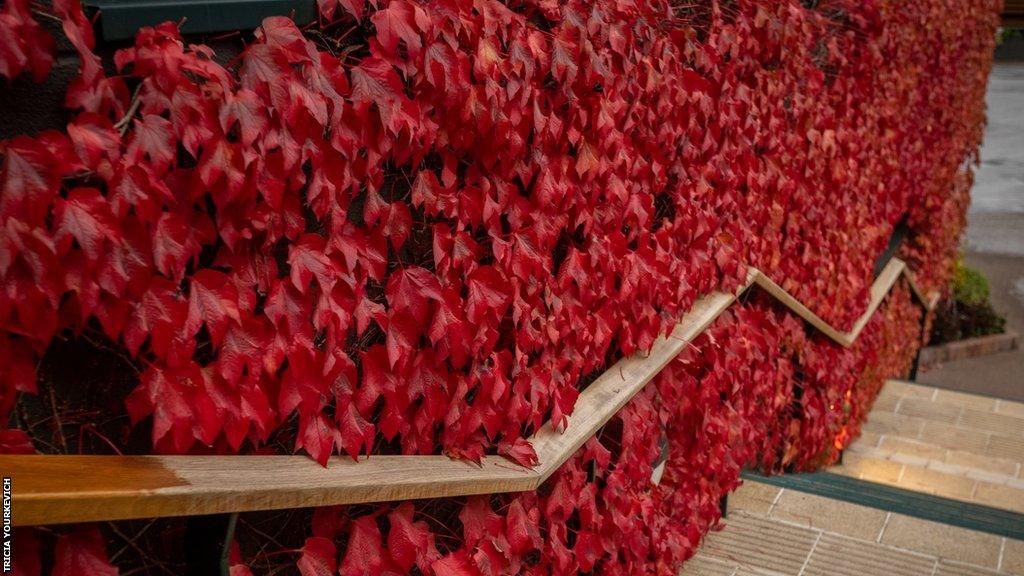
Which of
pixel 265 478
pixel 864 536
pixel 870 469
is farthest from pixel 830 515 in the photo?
pixel 265 478

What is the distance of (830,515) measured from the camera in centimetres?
416

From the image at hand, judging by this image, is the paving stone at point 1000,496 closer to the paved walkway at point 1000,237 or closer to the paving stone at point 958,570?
the paving stone at point 958,570

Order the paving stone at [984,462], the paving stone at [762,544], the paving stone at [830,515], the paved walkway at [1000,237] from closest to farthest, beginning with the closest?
1. the paving stone at [762,544]
2. the paving stone at [830,515]
3. the paving stone at [984,462]
4. the paved walkway at [1000,237]

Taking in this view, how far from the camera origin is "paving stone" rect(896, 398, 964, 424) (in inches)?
274

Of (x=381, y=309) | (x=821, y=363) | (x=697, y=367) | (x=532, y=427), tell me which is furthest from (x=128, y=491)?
(x=821, y=363)

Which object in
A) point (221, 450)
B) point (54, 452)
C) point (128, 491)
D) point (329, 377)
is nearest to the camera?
point (128, 491)

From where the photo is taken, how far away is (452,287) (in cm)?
233

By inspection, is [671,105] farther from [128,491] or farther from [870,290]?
[870,290]

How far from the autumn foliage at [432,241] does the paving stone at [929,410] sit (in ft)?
10.1

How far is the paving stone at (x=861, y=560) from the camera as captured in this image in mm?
3662

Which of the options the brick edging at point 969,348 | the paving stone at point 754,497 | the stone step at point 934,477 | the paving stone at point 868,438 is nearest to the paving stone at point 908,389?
the paving stone at point 868,438

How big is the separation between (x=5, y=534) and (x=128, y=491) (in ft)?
0.72

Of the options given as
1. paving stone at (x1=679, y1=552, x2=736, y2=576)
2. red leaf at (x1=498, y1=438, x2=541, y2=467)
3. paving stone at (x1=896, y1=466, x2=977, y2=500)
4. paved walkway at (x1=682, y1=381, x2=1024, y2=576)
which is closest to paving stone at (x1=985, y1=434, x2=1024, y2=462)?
paved walkway at (x1=682, y1=381, x2=1024, y2=576)

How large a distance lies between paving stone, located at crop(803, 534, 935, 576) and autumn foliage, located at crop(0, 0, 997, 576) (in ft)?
1.45
